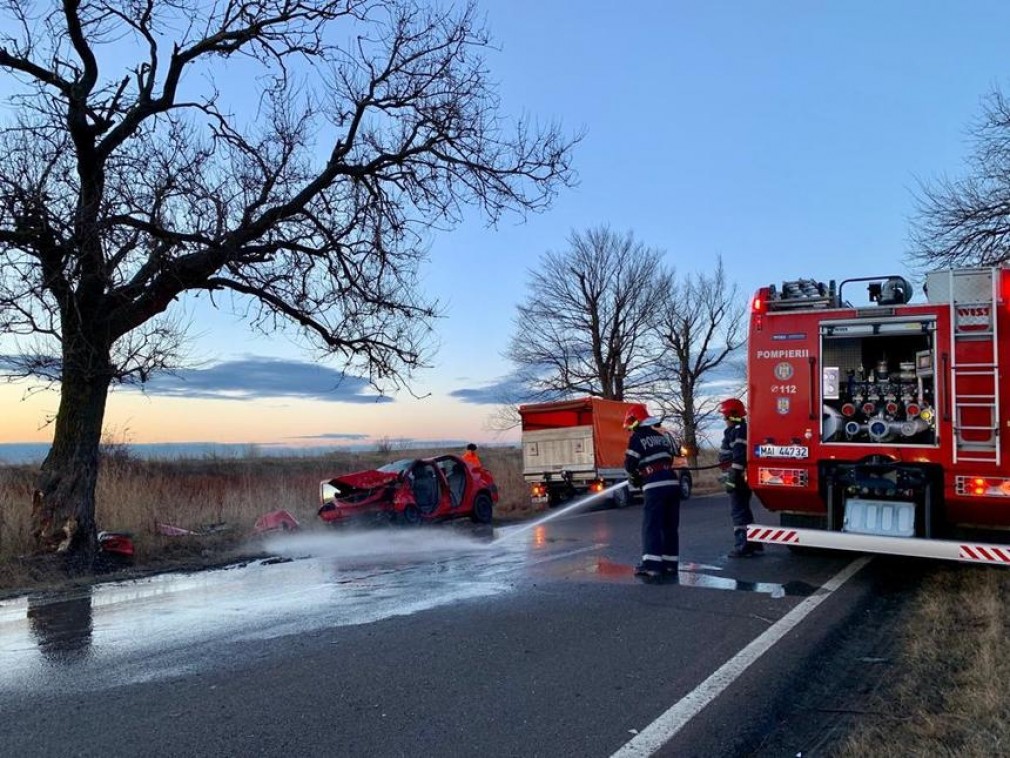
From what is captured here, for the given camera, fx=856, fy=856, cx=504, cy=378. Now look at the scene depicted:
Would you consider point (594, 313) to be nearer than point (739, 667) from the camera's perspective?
No

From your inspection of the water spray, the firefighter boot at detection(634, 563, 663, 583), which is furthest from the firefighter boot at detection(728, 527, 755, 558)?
the water spray

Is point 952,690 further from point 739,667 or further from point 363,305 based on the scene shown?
point 363,305

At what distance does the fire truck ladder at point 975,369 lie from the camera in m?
8.30

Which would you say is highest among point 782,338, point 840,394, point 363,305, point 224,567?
point 363,305

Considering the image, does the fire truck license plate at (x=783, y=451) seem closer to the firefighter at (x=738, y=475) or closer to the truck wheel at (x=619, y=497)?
the firefighter at (x=738, y=475)

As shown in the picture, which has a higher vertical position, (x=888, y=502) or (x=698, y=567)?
(x=888, y=502)

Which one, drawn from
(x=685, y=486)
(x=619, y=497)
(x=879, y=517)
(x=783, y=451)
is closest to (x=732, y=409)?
(x=783, y=451)

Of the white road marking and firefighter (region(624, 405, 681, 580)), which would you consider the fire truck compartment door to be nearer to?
the white road marking

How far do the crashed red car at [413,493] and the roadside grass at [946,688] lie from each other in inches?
368

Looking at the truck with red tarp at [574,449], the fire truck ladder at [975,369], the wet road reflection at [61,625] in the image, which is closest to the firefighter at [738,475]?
the fire truck ladder at [975,369]

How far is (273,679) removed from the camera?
18.2ft

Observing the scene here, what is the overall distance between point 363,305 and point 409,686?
367 inches

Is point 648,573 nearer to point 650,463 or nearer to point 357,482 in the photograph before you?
point 650,463

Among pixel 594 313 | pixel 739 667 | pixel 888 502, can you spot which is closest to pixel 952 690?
pixel 739 667
